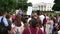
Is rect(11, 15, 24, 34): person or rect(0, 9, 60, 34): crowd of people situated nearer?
rect(0, 9, 60, 34): crowd of people

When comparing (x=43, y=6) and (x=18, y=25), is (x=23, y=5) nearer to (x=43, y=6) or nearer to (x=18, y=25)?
(x=43, y=6)

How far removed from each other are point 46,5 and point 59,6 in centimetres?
2495

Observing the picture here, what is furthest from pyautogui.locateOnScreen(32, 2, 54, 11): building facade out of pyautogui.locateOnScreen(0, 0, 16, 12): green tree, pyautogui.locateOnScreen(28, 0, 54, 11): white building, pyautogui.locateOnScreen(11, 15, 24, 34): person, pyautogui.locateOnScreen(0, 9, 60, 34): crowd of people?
pyautogui.locateOnScreen(11, 15, 24, 34): person

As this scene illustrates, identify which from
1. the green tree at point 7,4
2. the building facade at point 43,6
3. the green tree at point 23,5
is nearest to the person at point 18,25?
the green tree at point 7,4

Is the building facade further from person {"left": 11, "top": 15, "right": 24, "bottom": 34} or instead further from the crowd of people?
person {"left": 11, "top": 15, "right": 24, "bottom": 34}

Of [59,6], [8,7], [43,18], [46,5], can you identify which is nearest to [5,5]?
[8,7]

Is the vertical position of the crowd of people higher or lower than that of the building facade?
higher

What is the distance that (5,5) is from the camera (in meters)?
66.0

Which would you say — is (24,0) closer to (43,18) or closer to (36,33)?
(43,18)

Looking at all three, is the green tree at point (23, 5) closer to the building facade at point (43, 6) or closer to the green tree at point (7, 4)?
the green tree at point (7, 4)

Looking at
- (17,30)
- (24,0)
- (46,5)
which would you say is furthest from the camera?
(46,5)

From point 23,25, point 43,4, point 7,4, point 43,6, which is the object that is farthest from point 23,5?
point 23,25

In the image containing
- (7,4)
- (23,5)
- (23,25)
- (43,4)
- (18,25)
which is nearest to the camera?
(18,25)

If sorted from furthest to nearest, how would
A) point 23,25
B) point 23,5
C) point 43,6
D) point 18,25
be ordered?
point 43,6 < point 23,5 < point 23,25 < point 18,25
